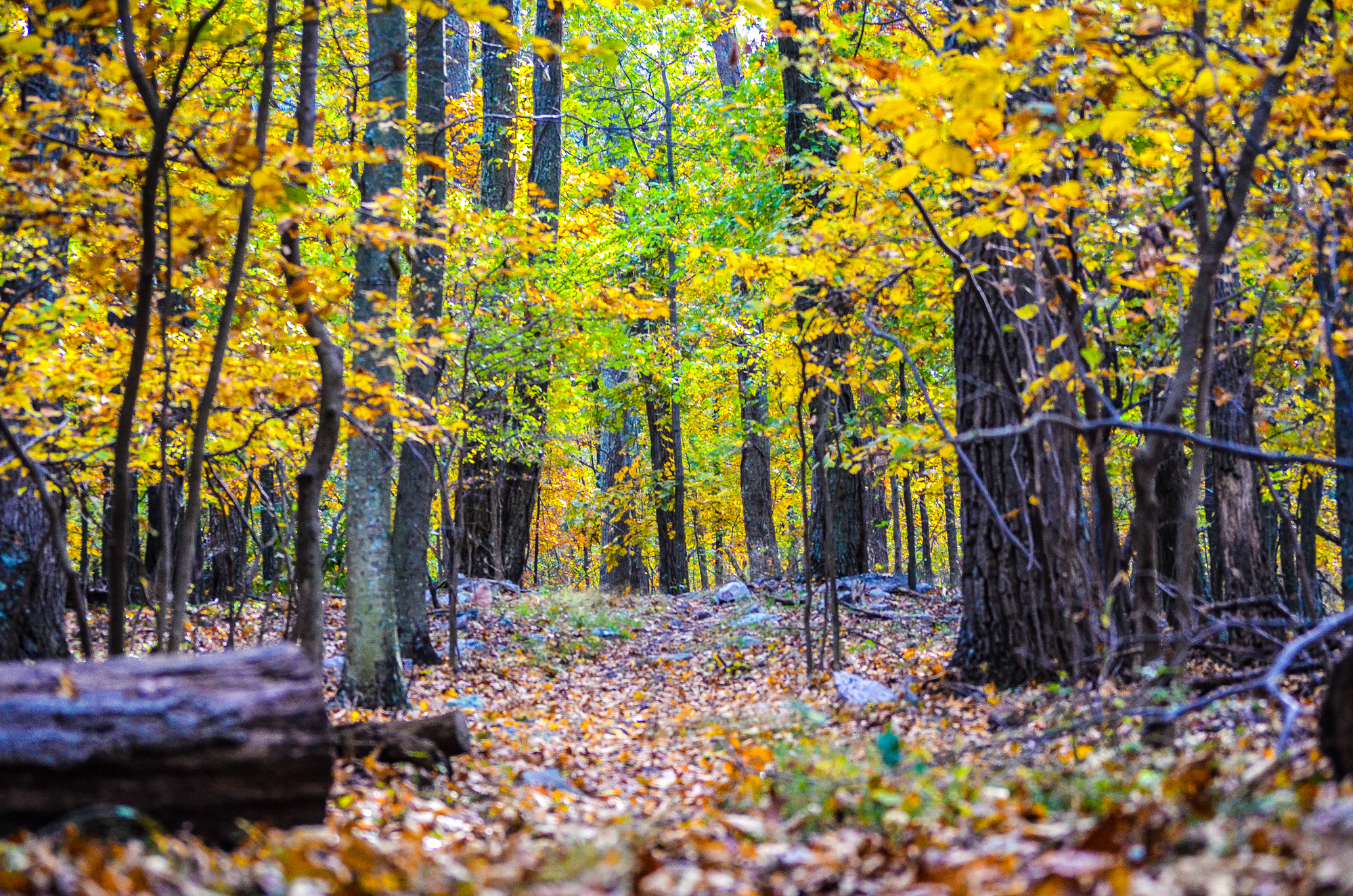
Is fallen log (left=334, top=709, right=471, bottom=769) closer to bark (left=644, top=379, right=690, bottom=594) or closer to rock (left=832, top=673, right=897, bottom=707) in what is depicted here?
rock (left=832, top=673, right=897, bottom=707)

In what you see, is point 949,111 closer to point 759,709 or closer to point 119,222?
point 759,709

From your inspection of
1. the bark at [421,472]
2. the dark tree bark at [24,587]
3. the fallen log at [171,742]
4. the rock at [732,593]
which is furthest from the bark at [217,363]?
the rock at [732,593]

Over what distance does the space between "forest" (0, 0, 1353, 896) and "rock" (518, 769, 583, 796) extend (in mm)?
30

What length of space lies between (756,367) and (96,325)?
9.28m

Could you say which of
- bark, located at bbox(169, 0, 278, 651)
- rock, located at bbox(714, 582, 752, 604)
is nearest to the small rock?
bark, located at bbox(169, 0, 278, 651)

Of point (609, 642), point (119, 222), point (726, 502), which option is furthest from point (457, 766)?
point (726, 502)

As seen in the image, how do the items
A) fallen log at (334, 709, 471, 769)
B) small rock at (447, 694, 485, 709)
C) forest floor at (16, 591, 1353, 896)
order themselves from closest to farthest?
forest floor at (16, 591, 1353, 896) < fallen log at (334, 709, 471, 769) < small rock at (447, 694, 485, 709)

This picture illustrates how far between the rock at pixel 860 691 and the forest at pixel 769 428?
2.2 inches

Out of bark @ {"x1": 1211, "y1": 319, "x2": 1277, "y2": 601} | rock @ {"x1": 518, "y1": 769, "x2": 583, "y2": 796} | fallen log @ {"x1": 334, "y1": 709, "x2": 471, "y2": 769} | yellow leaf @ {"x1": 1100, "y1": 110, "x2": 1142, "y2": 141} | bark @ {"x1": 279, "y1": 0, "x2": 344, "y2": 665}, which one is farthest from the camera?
bark @ {"x1": 1211, "y1": 319, "x2": 1277, "y2": 601}

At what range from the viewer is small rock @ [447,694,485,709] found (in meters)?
6.88

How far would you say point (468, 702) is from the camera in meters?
7.00

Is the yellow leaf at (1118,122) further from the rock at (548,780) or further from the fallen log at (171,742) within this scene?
the rock at (548,780)

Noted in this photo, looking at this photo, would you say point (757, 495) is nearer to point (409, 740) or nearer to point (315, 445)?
point (315, 445)

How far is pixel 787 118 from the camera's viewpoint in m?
11.5
